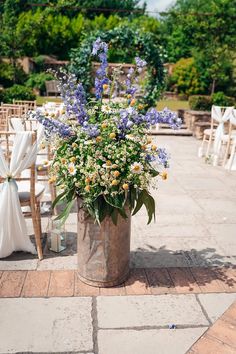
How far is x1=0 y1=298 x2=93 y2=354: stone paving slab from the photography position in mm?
2082

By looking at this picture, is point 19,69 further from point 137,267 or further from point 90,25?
point 137,267

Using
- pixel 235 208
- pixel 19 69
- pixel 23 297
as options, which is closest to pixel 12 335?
pixel 23 297

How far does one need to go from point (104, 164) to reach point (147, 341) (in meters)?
1.03

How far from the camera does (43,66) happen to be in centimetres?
1861

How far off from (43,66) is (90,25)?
182 inches

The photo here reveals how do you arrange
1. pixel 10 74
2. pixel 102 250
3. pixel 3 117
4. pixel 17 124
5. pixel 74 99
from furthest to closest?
pixel 10 74 → pixel 3 117 → pixel 17 124 → pixel 102 250 → pixel 74 99

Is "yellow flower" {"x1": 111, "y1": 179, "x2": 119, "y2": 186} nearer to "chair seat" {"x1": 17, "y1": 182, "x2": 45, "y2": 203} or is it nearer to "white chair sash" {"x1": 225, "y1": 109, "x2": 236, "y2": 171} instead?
"chair seat" {"x1": 17, "y1": 182, "x2": 45, "y2": 203}

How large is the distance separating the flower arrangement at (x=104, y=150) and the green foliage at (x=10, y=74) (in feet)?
43.0

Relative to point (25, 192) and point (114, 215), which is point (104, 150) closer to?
point (114, 215)

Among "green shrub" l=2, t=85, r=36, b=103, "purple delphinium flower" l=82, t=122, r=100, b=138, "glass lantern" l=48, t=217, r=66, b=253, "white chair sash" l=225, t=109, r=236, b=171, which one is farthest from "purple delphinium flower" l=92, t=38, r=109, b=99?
"green shrub" l=2, t=85, r=36, b=103

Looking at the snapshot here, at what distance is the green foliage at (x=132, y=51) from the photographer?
933cm

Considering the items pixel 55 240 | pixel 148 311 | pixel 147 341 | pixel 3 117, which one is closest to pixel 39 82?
pixel 3 117

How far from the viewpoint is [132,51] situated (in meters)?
9.76

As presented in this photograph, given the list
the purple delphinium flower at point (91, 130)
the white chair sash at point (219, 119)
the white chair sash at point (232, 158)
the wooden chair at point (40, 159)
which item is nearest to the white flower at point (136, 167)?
the purple delphinium flower at point (91, 130)
